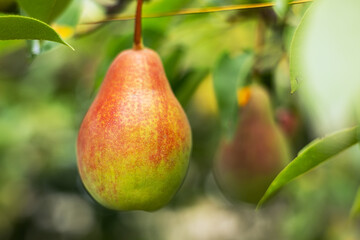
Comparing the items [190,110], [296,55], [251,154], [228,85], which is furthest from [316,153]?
[190,110]

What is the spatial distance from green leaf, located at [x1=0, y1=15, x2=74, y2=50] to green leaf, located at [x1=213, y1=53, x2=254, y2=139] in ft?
1.23

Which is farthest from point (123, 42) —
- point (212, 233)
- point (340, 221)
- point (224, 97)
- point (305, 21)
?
point (212, 233)

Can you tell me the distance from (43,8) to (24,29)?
0.49 ft

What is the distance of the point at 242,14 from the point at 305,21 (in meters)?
0.61

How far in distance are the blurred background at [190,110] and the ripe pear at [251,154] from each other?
2.4 inches

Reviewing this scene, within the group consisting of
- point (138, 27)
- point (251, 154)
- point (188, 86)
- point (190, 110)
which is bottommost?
point (190, 110)

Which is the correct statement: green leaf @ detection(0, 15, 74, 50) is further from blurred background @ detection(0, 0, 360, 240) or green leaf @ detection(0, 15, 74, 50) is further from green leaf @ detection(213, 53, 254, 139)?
green leaf @ detection(213, 53, 254, 139)

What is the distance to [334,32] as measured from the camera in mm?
309

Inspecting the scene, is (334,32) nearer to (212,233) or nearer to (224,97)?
(224,97)

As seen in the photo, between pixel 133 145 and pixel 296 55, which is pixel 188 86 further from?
pixel 296 55

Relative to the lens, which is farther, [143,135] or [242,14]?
[242,14]

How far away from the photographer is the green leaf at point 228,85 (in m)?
0.83

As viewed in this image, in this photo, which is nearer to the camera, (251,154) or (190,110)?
(251,154)

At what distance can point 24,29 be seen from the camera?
515mm
